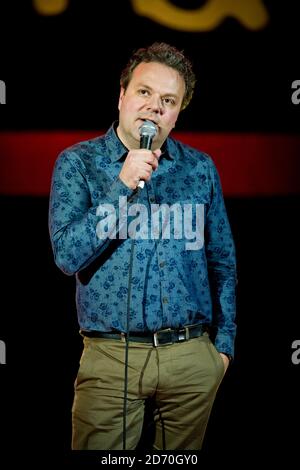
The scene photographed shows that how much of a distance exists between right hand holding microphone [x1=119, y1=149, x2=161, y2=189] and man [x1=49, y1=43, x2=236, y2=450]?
12 cm

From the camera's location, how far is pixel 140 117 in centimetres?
181

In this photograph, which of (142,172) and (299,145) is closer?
(142,172)

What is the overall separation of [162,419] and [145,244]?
0.62m

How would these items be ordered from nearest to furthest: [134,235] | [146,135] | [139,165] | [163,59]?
[139,165] → [146,135] → [134,235] → [163,59]

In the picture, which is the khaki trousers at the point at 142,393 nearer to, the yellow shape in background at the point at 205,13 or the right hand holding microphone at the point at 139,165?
the right hand holding microphone at the point at 139,165

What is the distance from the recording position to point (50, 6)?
99.7 inches

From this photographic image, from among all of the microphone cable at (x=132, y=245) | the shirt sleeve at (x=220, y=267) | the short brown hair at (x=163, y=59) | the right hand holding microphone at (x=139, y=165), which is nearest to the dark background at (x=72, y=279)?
the short brown hair at (x=163, y=59)

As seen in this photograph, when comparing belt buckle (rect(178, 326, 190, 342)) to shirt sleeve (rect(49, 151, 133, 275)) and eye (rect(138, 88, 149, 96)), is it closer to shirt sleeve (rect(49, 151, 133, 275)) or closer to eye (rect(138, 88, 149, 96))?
shirt sleeve (rect(49, 151, 133, 275))

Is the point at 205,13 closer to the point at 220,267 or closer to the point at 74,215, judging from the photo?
the point at 220,267

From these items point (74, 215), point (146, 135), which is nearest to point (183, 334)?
point (74, 215)

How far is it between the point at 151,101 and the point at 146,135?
0.26m

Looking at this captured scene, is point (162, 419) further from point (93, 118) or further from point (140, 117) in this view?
point (93, 118)

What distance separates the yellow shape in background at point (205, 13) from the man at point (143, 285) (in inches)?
28.2

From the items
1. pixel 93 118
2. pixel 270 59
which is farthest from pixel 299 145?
pixel 93 118
